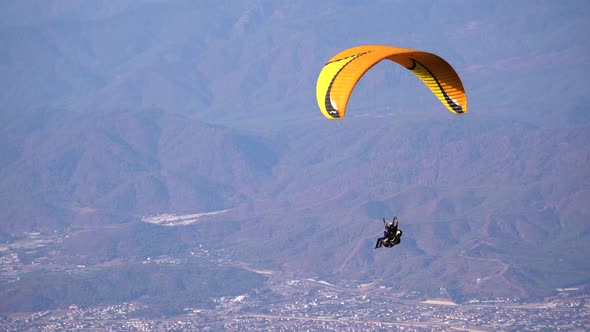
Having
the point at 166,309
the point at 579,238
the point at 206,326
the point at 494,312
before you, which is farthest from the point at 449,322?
the point at 579,238

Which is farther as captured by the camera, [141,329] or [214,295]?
[214,295]

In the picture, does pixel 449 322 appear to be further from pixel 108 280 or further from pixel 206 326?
pixel 108 280

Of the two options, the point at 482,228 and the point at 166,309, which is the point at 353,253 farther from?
the point at 166,309

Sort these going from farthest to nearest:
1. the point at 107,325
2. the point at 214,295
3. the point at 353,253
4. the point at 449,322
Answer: the point at 353,253
the point at 214,295
the point at 107,325
the point at 449,322

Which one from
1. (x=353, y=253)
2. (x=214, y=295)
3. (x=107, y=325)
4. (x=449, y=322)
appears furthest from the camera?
(x=353, y=253)

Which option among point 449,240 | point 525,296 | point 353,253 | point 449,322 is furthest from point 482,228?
point 449,322

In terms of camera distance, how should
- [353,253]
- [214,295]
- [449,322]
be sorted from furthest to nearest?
[353,253] < [214,295] < [449,322]
